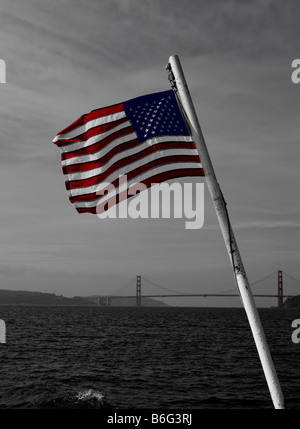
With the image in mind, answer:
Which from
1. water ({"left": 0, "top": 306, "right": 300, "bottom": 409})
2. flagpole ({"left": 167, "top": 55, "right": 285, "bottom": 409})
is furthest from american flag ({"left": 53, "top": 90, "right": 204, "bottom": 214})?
water ({"left": 0, "top": 306, "right": 300, "bottom": 409})

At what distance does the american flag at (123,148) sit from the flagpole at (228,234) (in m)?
0.59

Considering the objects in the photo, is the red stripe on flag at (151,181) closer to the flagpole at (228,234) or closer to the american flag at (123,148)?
the american flag at (123,148)

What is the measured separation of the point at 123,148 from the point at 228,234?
7.11ft

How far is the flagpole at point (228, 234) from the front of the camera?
5742 mm

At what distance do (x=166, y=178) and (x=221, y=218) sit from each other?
4.45 feet

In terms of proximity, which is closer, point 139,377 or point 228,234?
point 228,234

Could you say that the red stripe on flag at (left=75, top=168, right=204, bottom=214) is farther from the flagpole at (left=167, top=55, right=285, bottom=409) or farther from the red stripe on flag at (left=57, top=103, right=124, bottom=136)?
the red stripe on flag at (left=57, top=103, right=124, bottom=136)

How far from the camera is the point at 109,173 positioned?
24.1 ft

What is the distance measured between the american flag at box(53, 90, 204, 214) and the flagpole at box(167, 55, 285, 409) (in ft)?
1.95

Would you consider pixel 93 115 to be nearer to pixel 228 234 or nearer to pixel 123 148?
pixel 123 148

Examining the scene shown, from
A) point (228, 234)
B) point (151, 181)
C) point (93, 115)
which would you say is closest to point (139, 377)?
point (151, 181)

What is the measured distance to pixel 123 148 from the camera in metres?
7.16
